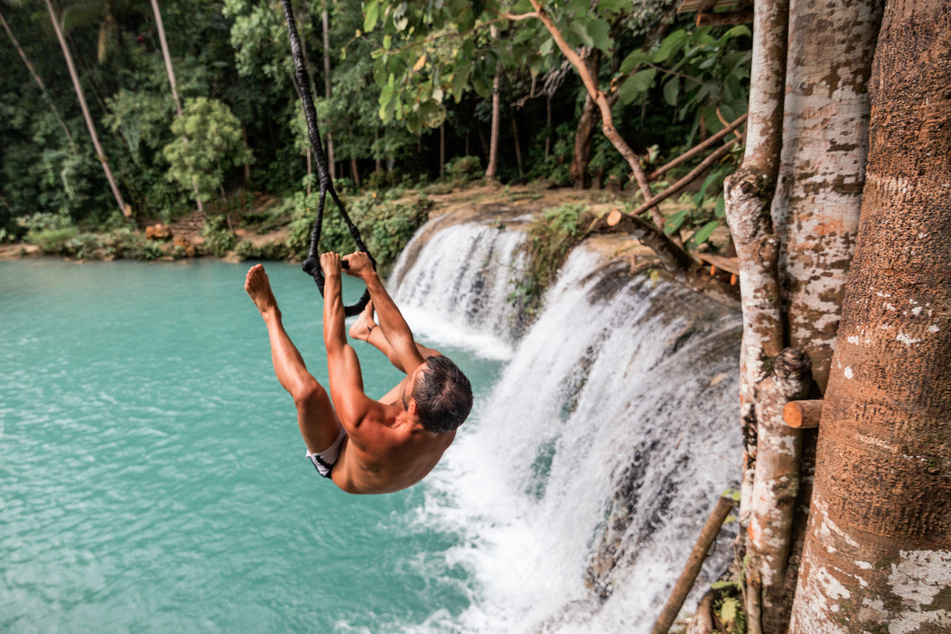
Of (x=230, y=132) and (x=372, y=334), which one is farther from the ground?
(x=230, y=132)

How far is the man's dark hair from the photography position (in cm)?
174

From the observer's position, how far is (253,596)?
3490 mm

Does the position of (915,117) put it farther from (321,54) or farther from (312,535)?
(321,54)

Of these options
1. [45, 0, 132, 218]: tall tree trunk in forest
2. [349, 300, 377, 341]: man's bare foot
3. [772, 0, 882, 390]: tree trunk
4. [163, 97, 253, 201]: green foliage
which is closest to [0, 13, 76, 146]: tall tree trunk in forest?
[45, 0, 132, 218]: tall tree trunk in forest

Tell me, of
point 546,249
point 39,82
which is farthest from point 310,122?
point 39,82

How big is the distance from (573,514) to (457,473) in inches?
54.8

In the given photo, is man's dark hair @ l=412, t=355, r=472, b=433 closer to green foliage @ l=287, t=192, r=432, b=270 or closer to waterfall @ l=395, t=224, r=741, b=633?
waterfall @ l=395, t=224, r=741, b=633

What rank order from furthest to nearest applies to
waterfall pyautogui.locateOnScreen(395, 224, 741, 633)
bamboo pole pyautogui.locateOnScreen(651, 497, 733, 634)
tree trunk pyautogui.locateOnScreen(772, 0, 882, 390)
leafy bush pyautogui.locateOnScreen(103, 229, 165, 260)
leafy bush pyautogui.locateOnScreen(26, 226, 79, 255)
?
leafy bush pyautogui.locateOnScreen(26, 226, 79, 255) → leafy bush pyautogui.locateOnScreen(103, 229, 165, 260) → waterfall pyautogui.locateOnScreen(395, 224, 741, 633) → bamboo pole pyautogui.locateOnScreen(651, 497, 733, 634) → tree trunk pyautogui.locateOnScreen(772, 0, 882, 390)

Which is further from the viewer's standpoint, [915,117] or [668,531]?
[668,531]

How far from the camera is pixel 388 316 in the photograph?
1881 millimetres

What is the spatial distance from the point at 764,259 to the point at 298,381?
1522 millimetres

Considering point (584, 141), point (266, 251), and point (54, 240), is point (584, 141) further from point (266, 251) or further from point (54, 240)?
point (54, 240)

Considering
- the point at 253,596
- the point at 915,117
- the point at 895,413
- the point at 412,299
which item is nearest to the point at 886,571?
the point at 895,413

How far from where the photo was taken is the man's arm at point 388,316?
1.87m
